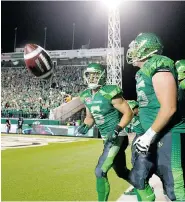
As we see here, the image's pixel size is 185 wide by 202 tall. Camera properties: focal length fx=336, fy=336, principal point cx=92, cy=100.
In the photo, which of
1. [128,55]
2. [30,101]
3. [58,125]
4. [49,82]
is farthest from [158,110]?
[49,82]

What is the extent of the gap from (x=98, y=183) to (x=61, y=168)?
376 cm

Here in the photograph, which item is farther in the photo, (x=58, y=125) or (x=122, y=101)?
(x=58, y=125)

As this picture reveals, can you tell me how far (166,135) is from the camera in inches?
118

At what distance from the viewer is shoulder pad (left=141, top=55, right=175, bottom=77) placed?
9.41ft

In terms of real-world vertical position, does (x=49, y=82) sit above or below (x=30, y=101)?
above

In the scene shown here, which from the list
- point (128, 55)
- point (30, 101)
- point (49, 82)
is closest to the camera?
point (128, 55)

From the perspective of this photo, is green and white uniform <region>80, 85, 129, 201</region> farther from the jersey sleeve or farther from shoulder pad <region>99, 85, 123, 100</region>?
the jersey sleeve

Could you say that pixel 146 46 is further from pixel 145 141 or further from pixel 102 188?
pixel 102 188

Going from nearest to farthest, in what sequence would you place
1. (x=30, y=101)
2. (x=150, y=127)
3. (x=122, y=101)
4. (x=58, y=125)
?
1. (x=150, y=127)
2. (x=122, y=101)
3. (x=58, y=125)
4. (x=30, y=101)

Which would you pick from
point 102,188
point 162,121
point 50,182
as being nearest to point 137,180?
point 162,121

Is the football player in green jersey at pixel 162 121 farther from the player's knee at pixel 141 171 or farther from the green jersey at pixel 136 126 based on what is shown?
the green jersey at pixel 136 126

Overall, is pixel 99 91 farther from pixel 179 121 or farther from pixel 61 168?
pixel 61 168

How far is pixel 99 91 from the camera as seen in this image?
15.4ft

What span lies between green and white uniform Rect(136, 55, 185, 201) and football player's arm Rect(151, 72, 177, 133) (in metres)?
0.08
